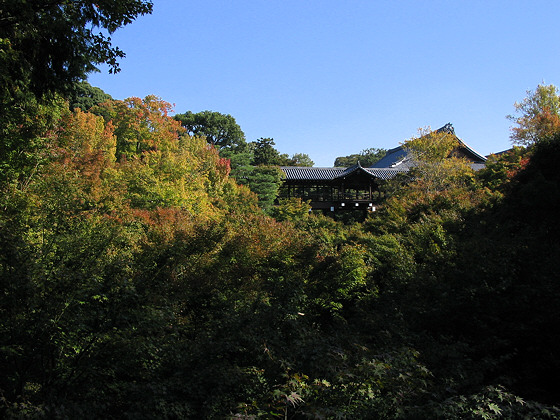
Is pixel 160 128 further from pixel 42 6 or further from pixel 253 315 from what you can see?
pixel 253 315

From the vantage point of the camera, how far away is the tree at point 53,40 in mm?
4926

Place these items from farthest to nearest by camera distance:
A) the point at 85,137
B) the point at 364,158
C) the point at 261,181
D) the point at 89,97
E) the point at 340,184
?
1. the point at 364,158
2. the point at 89,97
3. the point at 340,184
4. the point at 261,181
5. the point at 85,137

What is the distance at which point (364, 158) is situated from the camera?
2420 inches

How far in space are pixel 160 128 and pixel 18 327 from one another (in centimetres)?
1843

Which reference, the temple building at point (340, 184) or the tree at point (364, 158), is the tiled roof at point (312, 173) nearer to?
the temple building at point (340, 184)

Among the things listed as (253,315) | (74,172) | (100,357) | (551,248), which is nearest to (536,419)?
(253,315)

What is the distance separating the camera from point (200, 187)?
14727mm

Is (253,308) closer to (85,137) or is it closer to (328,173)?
(85,137)

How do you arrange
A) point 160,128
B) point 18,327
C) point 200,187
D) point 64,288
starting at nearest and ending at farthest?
point 18,327, point 64,288, point 200,187, point 160,128

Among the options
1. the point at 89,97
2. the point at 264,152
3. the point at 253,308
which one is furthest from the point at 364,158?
the point at 253,308

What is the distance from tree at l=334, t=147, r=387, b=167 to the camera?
60.0 m

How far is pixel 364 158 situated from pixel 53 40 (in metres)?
58.4

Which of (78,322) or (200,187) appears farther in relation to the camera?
(200,187)

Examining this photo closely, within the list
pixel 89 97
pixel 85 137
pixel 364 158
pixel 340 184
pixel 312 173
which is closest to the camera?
pixel 85 137
